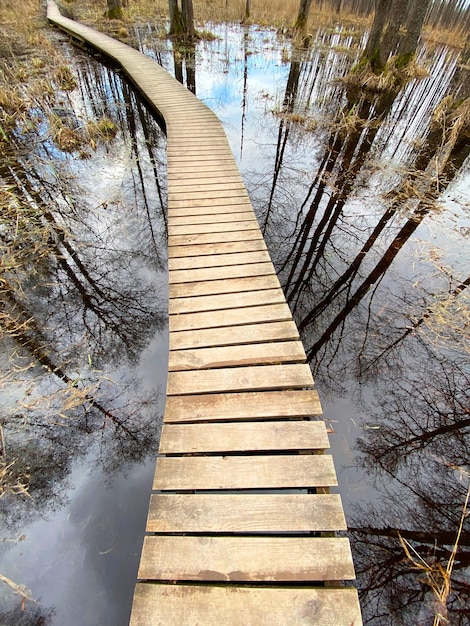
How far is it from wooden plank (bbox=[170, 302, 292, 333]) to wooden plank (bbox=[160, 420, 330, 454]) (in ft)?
2.74

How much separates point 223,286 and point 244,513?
178 cm

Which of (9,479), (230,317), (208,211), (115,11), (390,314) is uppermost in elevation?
(115,11)

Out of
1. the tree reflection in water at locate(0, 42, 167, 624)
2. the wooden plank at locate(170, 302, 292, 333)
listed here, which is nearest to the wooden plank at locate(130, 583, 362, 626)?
the tree reflection in water at locate(0, 42, 167, 624)

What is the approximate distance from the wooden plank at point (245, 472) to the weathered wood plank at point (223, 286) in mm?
1405

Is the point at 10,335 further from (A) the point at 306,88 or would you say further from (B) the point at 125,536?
(A) the point at 306,88

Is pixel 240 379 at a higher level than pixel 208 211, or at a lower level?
lower

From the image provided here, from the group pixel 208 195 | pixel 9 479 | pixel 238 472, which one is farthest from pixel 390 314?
pixel 9 479

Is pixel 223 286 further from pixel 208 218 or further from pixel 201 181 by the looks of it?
pixel 201 181

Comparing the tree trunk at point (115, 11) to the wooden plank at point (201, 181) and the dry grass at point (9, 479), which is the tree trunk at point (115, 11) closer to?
the wooden plank at point (201, 181)

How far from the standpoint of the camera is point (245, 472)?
1.72 metres

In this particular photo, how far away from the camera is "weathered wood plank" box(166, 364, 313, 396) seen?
6.85 ft

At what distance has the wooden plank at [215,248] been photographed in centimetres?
305

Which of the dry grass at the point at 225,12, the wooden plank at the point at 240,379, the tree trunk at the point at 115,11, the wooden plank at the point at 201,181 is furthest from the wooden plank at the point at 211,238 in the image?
the tree trunk at the point at 115,11

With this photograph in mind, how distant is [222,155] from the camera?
4.64 meters
